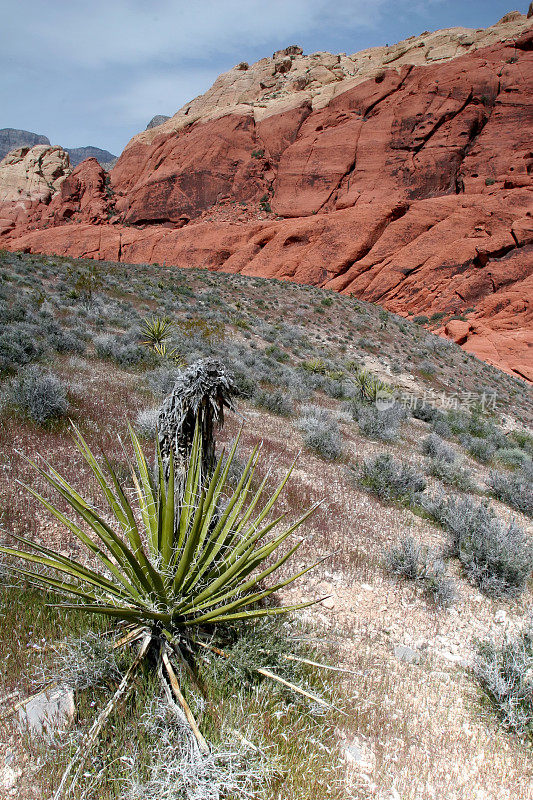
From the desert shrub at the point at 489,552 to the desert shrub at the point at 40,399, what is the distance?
513cm

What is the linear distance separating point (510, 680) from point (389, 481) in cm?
336

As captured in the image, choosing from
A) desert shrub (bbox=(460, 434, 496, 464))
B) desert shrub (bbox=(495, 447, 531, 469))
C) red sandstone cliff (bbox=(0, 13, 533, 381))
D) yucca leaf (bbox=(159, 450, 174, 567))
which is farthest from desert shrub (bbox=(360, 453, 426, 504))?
red sandstone cliff (bbox=(0, 13, 533, 381))

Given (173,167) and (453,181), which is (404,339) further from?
(173,167)

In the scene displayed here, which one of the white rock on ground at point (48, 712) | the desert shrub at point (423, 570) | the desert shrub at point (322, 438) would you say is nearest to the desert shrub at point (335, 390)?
the desert shrub at point (322, 438)

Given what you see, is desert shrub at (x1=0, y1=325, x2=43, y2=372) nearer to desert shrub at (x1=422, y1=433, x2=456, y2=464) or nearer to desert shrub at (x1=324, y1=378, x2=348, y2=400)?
desert shrub at (x1=422, y1=433, x2=456, y2=464)

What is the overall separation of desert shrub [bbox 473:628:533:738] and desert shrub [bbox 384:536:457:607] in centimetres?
74

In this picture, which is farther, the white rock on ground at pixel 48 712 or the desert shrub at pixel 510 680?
the desert shrub at pixel 510 680

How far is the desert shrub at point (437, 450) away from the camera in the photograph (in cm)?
806

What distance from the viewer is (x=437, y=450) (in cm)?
826

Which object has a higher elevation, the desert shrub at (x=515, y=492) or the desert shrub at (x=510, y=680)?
the desert shrub at (x=515, y=492)

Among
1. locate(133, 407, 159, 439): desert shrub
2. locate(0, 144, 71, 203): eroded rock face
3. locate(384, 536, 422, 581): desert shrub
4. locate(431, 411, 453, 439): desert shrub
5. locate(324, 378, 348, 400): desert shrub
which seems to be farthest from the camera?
locate(0, 144, 71, 203): eroded rock face

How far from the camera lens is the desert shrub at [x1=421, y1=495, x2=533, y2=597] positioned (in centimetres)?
400

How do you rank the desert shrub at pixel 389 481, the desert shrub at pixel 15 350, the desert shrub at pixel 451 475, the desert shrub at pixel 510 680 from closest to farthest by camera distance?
the desert shrub at pixel 510 680 → the desert shrub at pixel 389 481 → the desert shrub at pixel 15 350 → the desert shrub at pixel 451 475

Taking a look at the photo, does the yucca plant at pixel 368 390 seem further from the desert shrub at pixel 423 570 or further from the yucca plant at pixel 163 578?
the yucca plant at pixel 163 578
